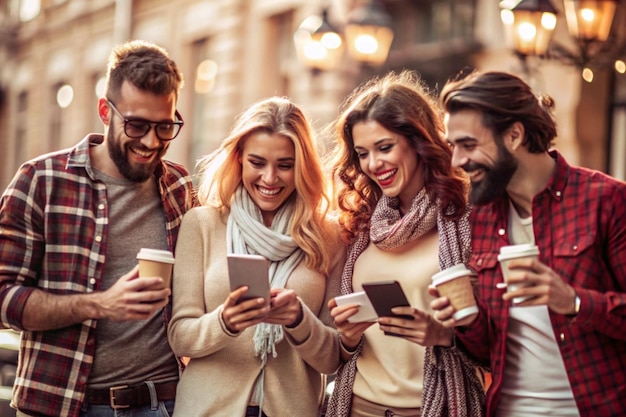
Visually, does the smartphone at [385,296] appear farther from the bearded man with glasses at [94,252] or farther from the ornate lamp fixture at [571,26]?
the ornate lamp fixture at [571,26]

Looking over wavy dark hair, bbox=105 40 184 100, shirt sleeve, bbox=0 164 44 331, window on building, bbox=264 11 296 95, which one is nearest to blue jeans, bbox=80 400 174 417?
shirt sleeve, bbox=0 164 44 331

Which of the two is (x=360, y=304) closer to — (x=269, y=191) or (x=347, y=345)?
(x=347, y=345)

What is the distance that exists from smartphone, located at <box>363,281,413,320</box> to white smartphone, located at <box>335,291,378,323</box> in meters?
0.05

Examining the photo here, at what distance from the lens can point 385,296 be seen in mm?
3496

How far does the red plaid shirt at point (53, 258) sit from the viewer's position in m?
3.79

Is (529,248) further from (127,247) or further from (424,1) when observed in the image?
(424,1)

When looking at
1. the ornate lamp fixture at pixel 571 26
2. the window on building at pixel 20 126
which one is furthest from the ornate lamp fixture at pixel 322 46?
the window on building at pixel 20 126

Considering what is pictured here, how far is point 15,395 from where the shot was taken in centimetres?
393

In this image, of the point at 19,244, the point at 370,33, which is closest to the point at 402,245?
the point at 19,244

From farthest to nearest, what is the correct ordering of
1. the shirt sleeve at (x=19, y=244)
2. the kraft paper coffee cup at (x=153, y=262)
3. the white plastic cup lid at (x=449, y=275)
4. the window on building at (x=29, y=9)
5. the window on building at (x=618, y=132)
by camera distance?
the window on building at (x=29, y=9), the window on building at (x=618, y=132), the shirt sleeve at (x=19, y=244), the kraft paper coffee cup at (x=153, y=262), the white plastic cup lid at (x=449, y=275)

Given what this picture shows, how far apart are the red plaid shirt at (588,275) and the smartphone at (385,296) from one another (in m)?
0.38

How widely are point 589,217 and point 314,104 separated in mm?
12478

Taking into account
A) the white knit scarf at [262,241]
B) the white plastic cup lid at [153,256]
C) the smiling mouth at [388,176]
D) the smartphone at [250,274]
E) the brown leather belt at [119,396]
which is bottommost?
the brown leather belt at [119,396]

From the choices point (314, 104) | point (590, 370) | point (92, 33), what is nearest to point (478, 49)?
point (314, 104)
